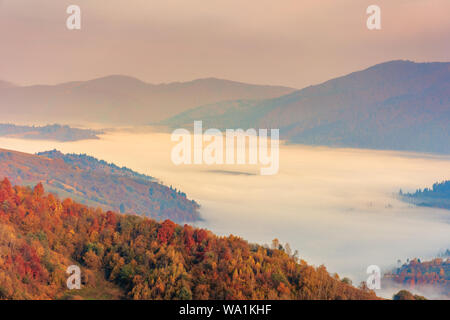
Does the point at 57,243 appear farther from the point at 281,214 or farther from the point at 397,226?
the point at 397,226

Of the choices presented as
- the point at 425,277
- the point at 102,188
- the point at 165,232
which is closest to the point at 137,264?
the point at 165,232

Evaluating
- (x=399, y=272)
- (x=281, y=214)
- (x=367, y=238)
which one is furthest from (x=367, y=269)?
(x=281, y=214)

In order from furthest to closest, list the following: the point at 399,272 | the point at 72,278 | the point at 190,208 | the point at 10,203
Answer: the point at 190,208, the point at 399,272, the point at 10,203, the point at 72,278

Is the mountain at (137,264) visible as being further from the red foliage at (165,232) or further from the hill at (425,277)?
the hill at (425,277)
